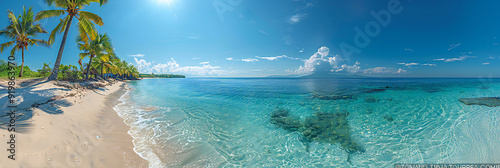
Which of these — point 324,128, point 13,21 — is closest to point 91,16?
point 13,21

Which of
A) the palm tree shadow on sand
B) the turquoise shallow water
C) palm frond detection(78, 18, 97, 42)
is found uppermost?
palm frond detection(78, 18, 97, 42)

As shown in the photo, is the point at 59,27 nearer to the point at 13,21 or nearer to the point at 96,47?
the point at 13,21

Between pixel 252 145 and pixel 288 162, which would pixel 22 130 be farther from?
pixel 288 162

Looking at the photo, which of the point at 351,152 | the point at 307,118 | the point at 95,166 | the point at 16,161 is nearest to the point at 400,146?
the point at 351,152

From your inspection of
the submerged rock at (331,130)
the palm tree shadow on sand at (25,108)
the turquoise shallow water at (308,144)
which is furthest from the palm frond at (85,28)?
the submerged rock at (331,130)

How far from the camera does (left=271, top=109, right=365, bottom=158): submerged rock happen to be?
640 centimetres

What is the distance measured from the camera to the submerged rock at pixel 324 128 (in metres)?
6.40

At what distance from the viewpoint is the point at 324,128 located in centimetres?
786

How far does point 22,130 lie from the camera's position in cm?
455

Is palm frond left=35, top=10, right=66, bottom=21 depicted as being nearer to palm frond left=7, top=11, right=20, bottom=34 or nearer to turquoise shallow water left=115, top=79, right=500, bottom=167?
palm frond left=7, top=11, right=20, bottom=34

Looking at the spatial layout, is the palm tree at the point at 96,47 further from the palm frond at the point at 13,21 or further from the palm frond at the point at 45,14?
the palm frond at the point at 45,14

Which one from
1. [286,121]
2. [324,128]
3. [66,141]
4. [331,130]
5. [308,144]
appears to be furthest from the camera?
[286,121]

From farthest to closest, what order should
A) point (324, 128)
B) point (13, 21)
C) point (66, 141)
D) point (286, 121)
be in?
point (13, 21), point (286, 121), point (324, 128), point (66, 141)

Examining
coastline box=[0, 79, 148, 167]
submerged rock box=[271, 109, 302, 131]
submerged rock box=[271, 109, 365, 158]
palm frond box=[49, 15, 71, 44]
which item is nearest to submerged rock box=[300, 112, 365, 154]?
submerged rock box=[271, 109, 365, 158]
